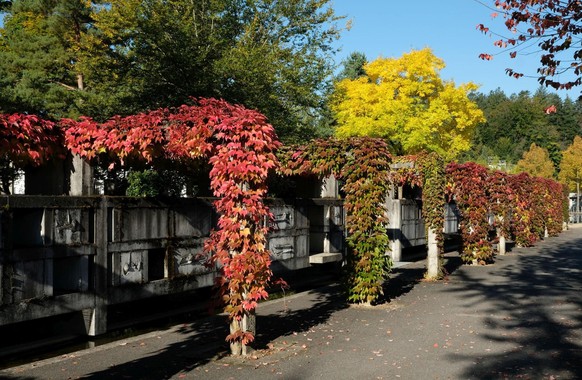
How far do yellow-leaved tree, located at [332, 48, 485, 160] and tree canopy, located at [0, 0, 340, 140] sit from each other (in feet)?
21.3

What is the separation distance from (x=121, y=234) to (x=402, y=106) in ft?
114

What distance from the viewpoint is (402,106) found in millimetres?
41531

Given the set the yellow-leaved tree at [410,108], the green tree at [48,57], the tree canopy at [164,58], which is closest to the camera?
the tree canopy at [164,58]

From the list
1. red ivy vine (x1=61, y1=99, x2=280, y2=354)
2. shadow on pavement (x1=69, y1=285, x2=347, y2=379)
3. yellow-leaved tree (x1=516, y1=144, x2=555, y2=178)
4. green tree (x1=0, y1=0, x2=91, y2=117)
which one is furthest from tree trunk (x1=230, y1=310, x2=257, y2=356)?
yellow-leaved tree (x1=516, y1=144, x2=555, y2=178)

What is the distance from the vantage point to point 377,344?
8.42 meters

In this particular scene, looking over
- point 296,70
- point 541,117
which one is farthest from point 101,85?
point 541,117

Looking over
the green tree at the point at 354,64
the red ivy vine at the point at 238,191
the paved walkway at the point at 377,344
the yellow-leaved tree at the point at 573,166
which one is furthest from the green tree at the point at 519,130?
the red ivy vine at the point at 238,191

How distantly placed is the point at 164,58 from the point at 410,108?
79.8 ft

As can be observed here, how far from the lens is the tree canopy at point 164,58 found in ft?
74.2

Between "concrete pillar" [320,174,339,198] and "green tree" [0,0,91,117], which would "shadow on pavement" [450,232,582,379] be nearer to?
"concrete pillar" [320,174,339,198]

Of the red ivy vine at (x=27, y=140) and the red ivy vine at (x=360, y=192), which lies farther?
the red ivy vine at (x=360, y=192)

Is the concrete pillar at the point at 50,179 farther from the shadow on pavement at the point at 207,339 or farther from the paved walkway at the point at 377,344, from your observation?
the shadow on pavement at the point at 207,339

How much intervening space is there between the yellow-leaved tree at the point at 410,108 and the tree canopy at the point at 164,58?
21.3 feet

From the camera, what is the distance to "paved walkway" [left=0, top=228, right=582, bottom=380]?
695cm
